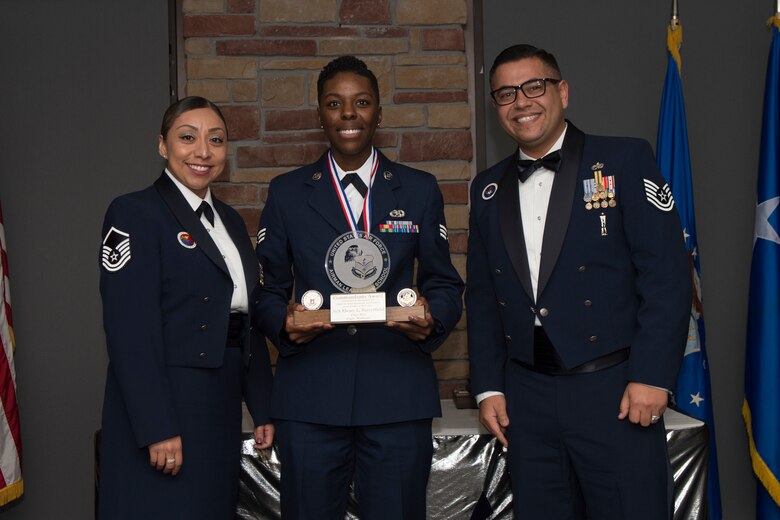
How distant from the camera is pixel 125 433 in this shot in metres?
1.96

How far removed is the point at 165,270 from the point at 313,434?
0.61 metres

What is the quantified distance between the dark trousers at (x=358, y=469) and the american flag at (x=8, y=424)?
1.50 meters

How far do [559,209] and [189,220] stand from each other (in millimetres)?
1043

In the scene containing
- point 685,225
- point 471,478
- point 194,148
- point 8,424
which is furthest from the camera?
point 685,225

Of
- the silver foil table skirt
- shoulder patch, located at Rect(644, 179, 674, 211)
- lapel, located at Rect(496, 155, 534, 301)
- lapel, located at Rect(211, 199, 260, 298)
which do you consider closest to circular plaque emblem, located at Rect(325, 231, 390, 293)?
lapel, located at Rect(211, 199, 260, 298)

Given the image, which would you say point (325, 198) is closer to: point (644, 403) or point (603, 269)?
point (603, 269)

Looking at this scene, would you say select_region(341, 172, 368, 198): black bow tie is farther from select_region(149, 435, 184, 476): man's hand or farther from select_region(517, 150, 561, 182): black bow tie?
select_region(149, 435, 184, 476): man's hand

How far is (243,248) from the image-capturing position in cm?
223

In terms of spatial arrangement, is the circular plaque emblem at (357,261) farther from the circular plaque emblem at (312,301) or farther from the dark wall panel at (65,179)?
the dark wall panel at (65,179)

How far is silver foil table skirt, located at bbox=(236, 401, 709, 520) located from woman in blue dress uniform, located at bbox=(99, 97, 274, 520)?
1.90 feet

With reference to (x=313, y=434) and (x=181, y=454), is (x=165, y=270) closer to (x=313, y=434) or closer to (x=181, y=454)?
(x=181, y=454)

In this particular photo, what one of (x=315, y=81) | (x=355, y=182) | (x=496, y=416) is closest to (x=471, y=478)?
(x=496, y=416)

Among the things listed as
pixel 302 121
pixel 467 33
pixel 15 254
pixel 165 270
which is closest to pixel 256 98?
pixel 302 121

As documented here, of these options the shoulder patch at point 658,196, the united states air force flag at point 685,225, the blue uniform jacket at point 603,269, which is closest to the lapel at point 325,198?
Result: the blue uniform jacket at point 603,269
